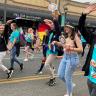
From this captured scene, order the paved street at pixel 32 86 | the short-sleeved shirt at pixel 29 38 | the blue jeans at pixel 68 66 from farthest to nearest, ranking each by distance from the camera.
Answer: the short-sleeved shirt at pixel 29 38 → the paved street at pixel 32 86 → the blue jeans at pixel 68 66

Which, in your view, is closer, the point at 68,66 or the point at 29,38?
the point at 68,66

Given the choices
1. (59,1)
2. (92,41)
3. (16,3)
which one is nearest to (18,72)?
(92,41)

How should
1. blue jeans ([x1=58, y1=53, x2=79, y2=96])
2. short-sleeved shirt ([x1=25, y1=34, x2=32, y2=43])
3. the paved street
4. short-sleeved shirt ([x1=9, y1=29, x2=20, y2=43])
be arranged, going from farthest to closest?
short-sleeved shirt ([x1=25, y1=34, x2=32, y2=43]) → short-sleeved shirt ([x1=9, y1=29, x2=20, y2=43]) → the paved street → blue jeans ([x1=58, y1=53, x2=79, y2=96])

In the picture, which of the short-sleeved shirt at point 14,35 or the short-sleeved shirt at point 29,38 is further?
the short-sleeved shirt at point 29,38

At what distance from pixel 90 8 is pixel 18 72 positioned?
6719 millimetres

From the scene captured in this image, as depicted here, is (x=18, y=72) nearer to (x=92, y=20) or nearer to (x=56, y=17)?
(x=56, y=17)

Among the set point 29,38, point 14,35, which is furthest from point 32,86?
point 29,38

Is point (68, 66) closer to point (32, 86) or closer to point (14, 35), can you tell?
point (32, 86)

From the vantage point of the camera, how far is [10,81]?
998cm

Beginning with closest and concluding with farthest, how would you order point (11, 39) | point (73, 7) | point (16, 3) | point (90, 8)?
point (90, 8) → point (11, 39) → point (16, 3) → point (73, 7)

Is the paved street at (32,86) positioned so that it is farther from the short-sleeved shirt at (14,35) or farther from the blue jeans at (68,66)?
the short-sleeved shirt at (14,35)

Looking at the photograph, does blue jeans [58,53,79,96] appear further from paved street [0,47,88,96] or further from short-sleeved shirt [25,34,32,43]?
short-sleeved shirt [25,34,32,43]

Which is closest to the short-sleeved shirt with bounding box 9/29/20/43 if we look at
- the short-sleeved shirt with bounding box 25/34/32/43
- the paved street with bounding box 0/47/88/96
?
the paved street with bounding box 0/47/88/96

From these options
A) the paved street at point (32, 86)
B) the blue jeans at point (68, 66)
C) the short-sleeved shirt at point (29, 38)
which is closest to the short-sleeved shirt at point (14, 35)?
the paved street at point (32, 86)
